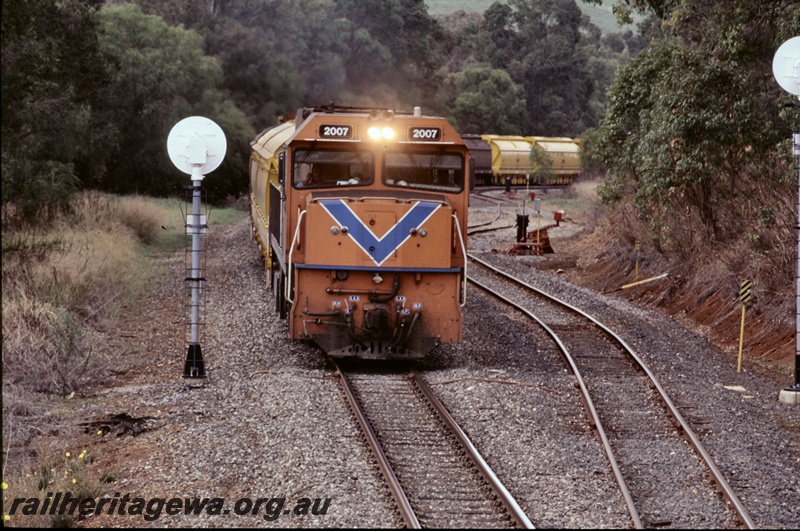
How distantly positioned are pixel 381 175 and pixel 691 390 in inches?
191

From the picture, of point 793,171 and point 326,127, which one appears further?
point 793,171

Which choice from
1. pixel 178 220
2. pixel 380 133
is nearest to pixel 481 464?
pixel 380 133

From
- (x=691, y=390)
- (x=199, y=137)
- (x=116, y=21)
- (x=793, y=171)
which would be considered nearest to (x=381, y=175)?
(x=199, y=137)

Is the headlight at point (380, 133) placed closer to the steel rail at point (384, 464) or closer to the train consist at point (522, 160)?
the steel rail at point (384, 464)

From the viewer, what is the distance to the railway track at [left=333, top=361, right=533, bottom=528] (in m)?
8.28

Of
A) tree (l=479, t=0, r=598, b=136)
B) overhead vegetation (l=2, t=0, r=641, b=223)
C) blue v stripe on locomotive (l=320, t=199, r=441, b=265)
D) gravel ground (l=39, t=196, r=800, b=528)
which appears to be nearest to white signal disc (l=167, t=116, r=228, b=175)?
blue v stripe on locomotive (l=320, t=199, r=441, b=265)

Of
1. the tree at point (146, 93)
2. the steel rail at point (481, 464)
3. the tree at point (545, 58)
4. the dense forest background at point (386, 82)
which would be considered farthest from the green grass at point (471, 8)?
the steel rail at point (481, 464)

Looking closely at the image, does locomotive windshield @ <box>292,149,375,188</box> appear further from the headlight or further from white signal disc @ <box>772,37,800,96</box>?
white signal disc @ <box>772,37,800,96</box>

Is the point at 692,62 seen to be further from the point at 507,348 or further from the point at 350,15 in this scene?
the point at 350,15

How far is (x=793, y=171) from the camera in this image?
17.1 metres

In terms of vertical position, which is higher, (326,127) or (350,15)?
(350,15)

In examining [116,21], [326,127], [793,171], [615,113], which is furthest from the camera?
[116,21]

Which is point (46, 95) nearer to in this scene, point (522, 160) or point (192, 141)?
point (192, 141)

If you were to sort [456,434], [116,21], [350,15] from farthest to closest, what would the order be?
[350,15], [116,21], [456,434]
